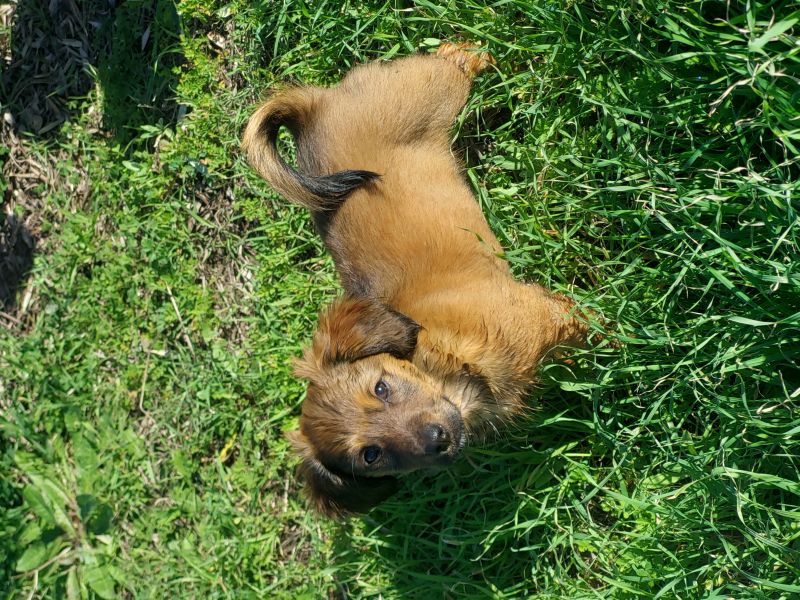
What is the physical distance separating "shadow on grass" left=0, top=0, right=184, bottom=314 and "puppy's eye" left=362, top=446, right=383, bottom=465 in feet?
9.25

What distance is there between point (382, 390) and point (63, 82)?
3711mm

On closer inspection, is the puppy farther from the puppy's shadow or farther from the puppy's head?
the puppy's shadow

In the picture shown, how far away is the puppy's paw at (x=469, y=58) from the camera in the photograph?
3.61 metres

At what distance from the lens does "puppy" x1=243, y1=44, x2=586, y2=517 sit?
3121mm

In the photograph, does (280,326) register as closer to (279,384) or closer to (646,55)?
A: (279,384)

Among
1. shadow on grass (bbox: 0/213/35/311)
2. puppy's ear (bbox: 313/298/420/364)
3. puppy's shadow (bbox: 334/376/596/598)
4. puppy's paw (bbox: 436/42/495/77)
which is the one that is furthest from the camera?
shadow on grass (bbox: 0/213/35/311)

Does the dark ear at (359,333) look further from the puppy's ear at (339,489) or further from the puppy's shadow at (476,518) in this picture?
the puppy's shadow at (476,518)

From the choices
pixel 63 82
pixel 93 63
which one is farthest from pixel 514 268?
pixel 63 82

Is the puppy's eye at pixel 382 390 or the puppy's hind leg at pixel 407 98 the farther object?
the puppy's hind leg at pixel 407 98

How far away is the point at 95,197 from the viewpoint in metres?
5.29

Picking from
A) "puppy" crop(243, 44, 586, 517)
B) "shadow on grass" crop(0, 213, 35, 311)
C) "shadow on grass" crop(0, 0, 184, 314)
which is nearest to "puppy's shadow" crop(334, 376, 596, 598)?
"puppy" crop(243, 44, 586, 517)

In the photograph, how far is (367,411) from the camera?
3.15 m

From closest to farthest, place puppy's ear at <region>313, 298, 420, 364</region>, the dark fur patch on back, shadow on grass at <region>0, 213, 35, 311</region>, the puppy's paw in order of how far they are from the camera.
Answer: puppy's ear at <region>313, 298, 420, 364</region>, the dark fur patch on back, the puppy's paw, shadow on grass at <region>0, 213, 35, 311</region>

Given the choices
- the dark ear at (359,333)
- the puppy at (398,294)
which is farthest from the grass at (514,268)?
the dark ear at (359,333)
